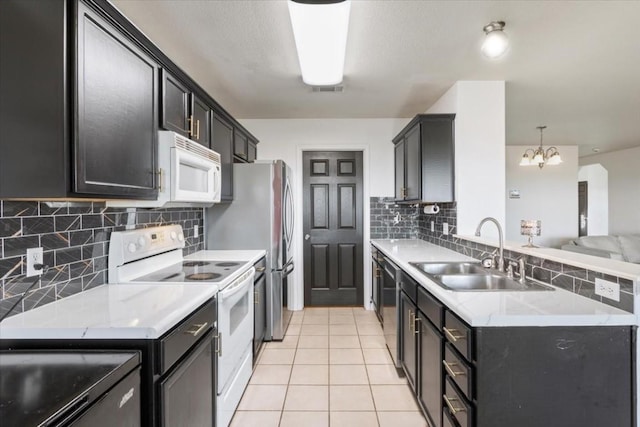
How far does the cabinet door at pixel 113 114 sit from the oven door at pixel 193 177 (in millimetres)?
106

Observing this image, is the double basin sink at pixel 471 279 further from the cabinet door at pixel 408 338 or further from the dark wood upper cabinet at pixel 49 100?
the dark wood upper cabinet at pixel 49 100

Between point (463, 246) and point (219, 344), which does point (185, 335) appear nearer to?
point (219, 344)

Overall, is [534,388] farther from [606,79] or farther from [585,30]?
[606,79]

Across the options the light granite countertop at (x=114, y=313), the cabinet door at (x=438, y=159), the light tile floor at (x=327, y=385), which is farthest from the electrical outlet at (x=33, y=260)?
the cabinet door at (x=438, y=159)

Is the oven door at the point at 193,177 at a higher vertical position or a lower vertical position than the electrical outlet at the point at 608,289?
higher

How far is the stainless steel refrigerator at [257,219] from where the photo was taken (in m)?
2.96

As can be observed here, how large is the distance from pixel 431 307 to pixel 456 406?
0.46 m

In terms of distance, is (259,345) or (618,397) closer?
(618,397)

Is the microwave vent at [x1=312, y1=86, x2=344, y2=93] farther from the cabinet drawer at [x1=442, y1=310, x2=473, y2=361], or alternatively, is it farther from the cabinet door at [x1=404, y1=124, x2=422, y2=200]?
the cabinet drawer at [x1=442, y1=310, x2=473, y2=361]

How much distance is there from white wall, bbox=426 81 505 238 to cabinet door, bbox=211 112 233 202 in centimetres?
204

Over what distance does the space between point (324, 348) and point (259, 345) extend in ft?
1.99

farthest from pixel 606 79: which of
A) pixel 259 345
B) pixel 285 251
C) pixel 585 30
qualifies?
pixel 259 345

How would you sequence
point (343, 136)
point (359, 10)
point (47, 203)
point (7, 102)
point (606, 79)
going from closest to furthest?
1. point (7, 102)
2. point (47, 203)
3. point (359, 10)
4. point (606, 79)
5. point (343, 136)

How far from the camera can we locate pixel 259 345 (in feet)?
9.00
